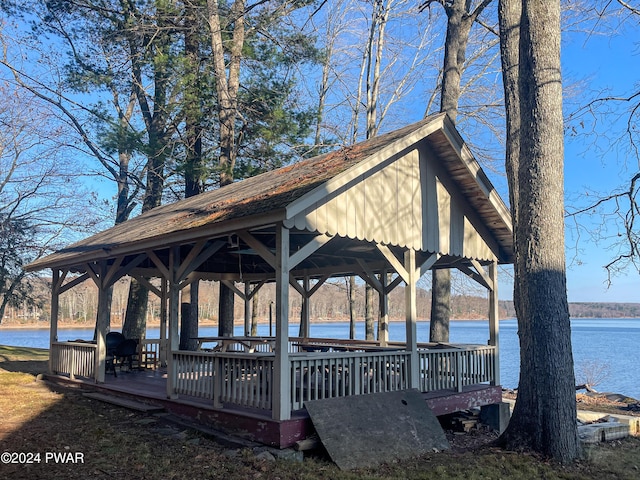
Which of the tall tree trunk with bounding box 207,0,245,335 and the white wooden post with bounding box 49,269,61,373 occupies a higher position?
the tall tree trunk with bounding box 207,0,245,335

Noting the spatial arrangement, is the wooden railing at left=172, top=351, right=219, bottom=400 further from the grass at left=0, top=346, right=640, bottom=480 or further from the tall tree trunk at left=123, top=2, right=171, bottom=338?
the tall tree trunk at left=123, top=2, right=171, bottom=338

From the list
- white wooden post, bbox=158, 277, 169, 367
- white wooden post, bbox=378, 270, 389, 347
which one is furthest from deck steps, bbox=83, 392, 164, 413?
white wooden post, bbox=378, 270, 389, 347

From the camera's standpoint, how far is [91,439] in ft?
23.8

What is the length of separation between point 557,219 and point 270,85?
11.4 m

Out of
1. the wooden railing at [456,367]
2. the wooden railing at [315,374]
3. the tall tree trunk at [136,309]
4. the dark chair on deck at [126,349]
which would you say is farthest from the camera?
the tall tree trunk at [136,309]

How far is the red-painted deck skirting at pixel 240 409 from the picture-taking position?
6.81 meters

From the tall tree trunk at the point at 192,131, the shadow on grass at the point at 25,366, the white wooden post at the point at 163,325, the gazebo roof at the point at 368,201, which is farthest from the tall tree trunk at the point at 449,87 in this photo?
the shadow on grass at the point at 25,366

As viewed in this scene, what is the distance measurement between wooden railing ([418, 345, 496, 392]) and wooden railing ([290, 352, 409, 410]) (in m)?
0.58

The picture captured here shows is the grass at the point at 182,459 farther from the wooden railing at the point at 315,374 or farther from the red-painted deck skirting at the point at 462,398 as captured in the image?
the red-painted deck skirting at the point at 462,398

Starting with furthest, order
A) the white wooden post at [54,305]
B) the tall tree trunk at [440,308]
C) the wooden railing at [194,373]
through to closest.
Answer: the tall tree trunk at [440,308], the white wooden post at [54,305], the wooden railing at [194,373]

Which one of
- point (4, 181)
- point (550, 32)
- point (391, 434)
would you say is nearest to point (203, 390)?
point (391, 434)

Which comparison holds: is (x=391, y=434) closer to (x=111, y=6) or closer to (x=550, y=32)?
(x=550, y=32)

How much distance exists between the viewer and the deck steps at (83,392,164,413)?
344 inches

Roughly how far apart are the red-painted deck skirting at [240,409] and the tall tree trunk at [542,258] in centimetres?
169
